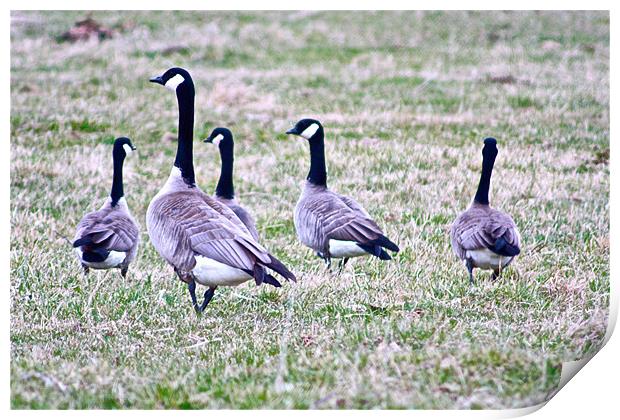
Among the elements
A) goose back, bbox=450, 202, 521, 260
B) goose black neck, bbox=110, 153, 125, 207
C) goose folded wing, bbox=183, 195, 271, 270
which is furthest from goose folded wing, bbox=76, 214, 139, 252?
goose back, bbox=450, 202, 521, 260

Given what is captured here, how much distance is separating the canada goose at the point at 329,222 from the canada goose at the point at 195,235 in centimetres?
101

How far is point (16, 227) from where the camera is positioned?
8742 mm

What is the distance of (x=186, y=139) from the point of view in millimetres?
7324

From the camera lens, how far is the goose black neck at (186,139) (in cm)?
727

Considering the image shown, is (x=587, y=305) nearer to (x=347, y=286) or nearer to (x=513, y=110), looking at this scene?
(x=347, y=286)

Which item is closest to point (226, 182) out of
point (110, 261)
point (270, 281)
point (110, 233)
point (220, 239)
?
point (110, 233)

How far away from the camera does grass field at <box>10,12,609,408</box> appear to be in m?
6.01

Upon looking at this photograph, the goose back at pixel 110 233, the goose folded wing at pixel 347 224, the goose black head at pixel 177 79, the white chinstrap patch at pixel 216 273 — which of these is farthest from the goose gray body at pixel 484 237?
the goose back at pixel 110 233

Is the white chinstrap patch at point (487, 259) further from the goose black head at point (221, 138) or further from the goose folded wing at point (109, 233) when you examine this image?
the goose folded wing at point (109, 233)

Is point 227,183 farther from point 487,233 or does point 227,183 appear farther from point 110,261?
point 487,233

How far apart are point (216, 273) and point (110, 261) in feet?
4.37

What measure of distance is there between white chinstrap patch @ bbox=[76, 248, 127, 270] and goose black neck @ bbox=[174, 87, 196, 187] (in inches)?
34.8
